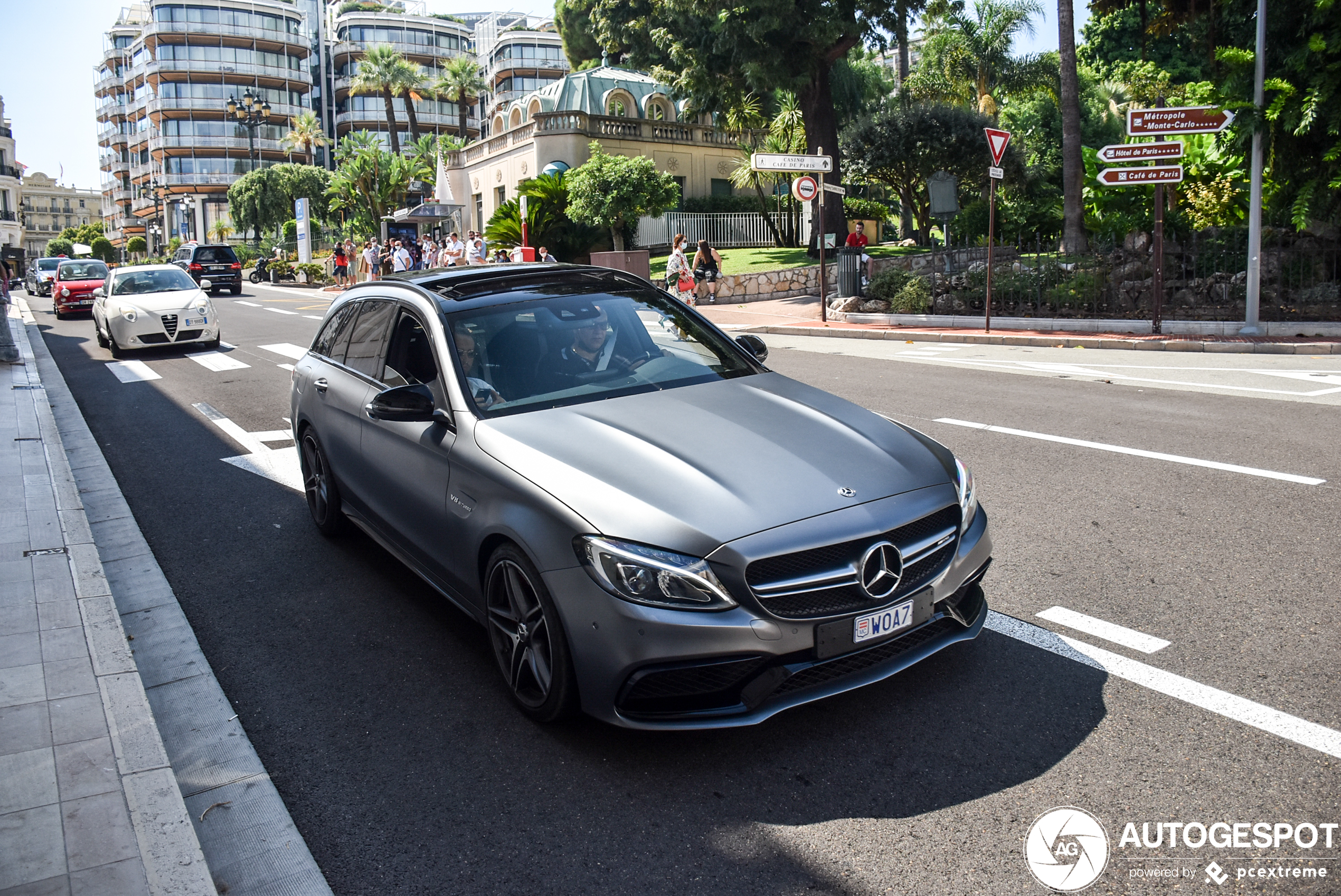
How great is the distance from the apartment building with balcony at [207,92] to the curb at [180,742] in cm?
9789

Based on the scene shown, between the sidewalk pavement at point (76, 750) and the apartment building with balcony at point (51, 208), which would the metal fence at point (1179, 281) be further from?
the apartment building with balcony at point (51, 208)

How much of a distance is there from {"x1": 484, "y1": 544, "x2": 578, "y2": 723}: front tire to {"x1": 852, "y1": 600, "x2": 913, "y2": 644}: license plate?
95 cm

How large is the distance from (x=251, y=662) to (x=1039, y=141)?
41570mm

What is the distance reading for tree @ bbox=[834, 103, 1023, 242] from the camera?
3088 centimetres

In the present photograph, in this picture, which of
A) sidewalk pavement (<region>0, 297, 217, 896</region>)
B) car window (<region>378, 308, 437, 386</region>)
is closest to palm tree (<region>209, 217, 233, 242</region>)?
sidewalk pavement (<region>0, 297, 217, 896</region>)

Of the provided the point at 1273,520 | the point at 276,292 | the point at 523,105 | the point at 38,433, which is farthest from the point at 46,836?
the point at 523,105

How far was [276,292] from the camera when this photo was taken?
42.3 meters

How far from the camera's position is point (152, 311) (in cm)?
1722

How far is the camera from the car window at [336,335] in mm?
5684

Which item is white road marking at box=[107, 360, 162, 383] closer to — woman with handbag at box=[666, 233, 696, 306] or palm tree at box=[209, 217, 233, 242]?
woman with handbag at box=[666, 233, 696, 306]

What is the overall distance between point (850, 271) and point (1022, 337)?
5.83m

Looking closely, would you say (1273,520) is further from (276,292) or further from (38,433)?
(276,292)

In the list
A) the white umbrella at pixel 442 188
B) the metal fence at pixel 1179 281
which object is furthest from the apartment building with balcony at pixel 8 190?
the metal fence at pixel 1179 281

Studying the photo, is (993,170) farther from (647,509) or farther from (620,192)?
(620,192)
